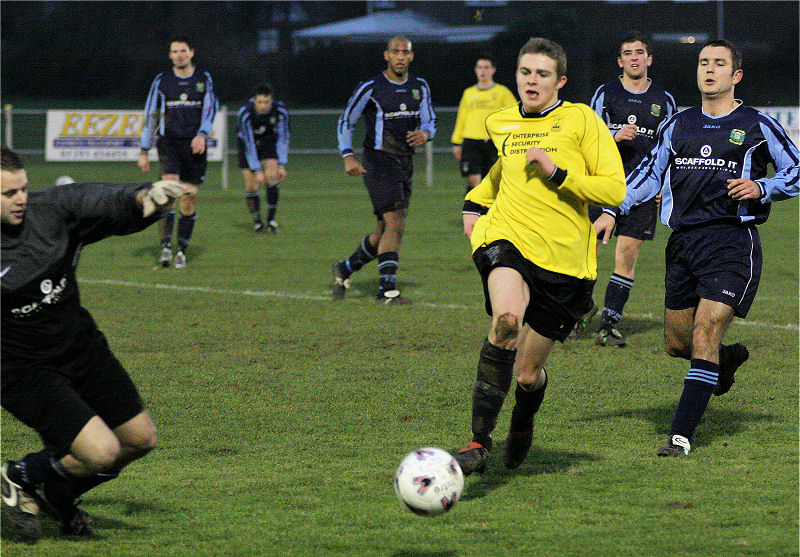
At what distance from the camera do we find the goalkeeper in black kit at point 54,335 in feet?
15.0

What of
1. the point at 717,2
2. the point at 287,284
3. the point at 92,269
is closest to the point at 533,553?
the point at 287,284

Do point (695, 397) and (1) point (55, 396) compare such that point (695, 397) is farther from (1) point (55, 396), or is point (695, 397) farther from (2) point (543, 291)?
(1) point (55, 396)

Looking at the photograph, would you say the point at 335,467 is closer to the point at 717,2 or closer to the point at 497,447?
the point at 497,447

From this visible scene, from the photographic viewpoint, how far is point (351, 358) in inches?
344

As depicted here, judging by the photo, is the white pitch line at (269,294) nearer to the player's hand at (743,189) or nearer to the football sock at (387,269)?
the football sock at (387,269)

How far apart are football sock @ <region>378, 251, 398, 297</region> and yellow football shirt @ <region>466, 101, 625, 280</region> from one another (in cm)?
538

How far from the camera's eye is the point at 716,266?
6191 mm

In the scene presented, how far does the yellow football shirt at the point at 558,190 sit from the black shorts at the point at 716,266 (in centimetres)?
83

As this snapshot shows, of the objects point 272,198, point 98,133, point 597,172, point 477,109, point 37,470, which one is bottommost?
point 98,133

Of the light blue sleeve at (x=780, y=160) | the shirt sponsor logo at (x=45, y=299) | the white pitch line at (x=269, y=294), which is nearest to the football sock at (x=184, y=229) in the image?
the white pitch line at (x=269, y=294)

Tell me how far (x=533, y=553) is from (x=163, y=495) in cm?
189

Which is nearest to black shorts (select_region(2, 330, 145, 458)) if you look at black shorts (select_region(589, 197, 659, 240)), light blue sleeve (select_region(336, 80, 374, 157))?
black shorts (select_region(589, 197, 659, 240))

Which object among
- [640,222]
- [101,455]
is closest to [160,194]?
[101,455]

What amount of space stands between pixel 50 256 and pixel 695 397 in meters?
3.40
